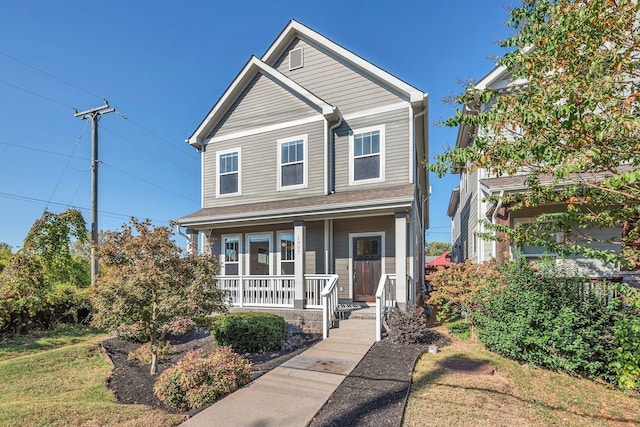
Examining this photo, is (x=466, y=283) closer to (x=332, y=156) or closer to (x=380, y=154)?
(x=380, y=154)

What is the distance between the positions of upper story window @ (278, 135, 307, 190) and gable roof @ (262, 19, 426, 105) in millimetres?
3014

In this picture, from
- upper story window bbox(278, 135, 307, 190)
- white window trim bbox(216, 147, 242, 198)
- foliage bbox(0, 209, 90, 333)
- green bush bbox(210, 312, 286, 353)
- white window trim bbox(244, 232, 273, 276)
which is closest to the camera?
green bush bbox(210, 312, 286, 353)

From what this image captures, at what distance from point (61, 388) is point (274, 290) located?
5.24 m

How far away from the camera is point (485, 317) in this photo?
6.89 metres

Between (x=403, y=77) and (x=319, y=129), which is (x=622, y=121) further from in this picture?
(x=319, y=129)

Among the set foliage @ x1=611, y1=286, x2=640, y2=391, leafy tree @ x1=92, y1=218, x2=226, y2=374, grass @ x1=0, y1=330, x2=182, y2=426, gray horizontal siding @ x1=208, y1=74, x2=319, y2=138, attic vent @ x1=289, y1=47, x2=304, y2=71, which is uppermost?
attic vent @ x1=289, y1=47, x2=304, y2=71

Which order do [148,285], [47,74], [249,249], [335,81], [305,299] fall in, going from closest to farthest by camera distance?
[148,285]
[305,299]
[335,81]
[249,249]
[47,74]

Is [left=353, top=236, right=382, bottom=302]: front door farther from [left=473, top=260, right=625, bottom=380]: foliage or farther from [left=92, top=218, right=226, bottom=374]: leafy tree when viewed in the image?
[left=92, top=218, right=226, bottom=374]: leafy tree

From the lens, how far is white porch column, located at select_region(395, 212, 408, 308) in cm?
841

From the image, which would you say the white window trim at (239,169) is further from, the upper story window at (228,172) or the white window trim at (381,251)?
the white window trim at (381,251)

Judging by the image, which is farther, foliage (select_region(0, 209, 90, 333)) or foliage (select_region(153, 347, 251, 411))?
foliage (select_region(0, 209, 90, 333))

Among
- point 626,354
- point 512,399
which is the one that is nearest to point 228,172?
point 512,399

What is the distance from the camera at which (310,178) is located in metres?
10.8

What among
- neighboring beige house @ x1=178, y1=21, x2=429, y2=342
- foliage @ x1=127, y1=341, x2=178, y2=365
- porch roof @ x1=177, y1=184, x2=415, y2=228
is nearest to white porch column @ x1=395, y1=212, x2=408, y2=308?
neighboring beige house @ x1=178, y1=21, x2=429, y2=342
